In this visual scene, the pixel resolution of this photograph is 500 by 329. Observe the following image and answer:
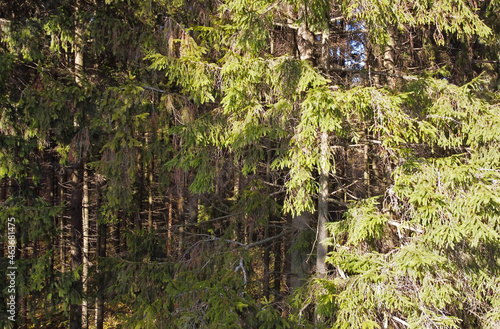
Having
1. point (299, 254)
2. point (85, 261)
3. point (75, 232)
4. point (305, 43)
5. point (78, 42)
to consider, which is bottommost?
point (85, 261)

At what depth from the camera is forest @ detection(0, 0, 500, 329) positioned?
3812 millimetres

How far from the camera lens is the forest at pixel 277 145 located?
381 centimetres

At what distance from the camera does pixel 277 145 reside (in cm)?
518

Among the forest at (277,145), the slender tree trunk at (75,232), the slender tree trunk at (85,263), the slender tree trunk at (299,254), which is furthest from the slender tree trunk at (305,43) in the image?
the slender tree trunk at (75,232)

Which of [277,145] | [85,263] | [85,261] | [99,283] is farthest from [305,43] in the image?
[85,261]

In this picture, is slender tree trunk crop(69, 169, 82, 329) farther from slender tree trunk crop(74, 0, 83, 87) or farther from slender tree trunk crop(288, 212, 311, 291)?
slender tree trunk crop(288, 212, 311, 291)

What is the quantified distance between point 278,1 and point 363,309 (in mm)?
3837

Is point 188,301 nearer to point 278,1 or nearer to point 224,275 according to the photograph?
point 224,275

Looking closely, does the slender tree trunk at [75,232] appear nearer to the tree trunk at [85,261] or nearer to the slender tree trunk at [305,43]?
the tree trunk at [85,261]

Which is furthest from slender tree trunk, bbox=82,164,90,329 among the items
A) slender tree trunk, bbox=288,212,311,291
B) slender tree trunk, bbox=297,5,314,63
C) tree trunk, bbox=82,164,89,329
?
slender tree trunk, bbox=297,5,314,63

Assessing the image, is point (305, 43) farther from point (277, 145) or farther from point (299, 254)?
point (299, 254)

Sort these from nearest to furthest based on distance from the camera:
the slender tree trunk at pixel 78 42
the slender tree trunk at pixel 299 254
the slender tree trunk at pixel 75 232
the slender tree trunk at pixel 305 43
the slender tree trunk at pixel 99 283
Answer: the slender tree trunk at pixel 305 43
the slender tree trunk at pixel 299 254
the slender tree trunk at pixel 78 42
the slender tree trunk at pixel 99 283
the slender tree trunk at pixel 75 232

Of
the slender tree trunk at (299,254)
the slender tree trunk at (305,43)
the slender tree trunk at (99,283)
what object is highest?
the slender tree trunk at (305,43)

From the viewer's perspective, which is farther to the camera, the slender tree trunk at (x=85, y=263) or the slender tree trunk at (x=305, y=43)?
the slender tree trunk at (x=85, y=263)
